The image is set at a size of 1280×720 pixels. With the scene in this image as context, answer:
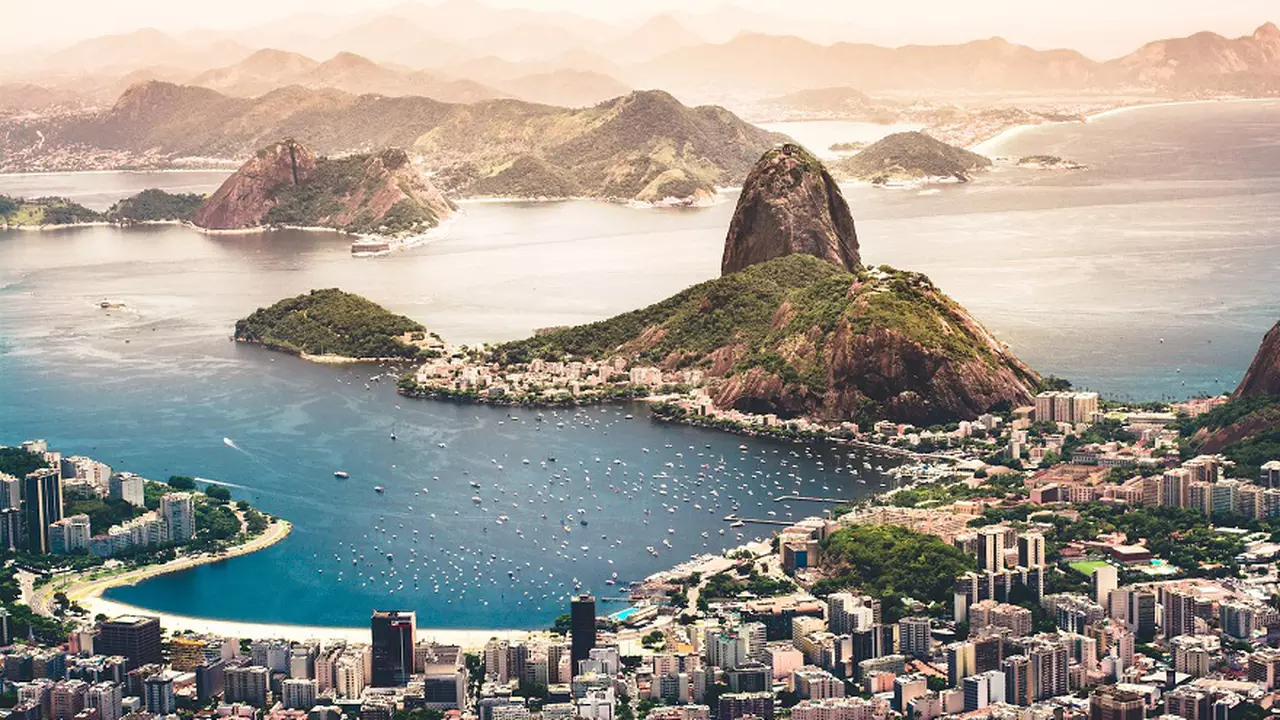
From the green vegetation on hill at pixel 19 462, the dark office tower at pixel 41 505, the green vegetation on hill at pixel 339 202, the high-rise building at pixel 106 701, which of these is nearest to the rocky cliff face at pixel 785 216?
the green vegetation on hill at pixel 19 462

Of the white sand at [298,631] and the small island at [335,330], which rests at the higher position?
the small island at [335,330]

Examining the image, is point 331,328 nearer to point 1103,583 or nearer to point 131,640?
point 131,640

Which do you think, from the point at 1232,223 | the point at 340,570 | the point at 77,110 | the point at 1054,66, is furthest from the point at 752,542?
the point at 1054,66

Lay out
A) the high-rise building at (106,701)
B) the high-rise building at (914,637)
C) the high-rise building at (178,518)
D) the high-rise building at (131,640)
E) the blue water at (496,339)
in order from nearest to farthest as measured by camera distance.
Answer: the high-rise building at (106,701) → the high-rise building at (914,637) → the high-rise building at (131,640) → the blue water at (496,339) → the high-rise building at (178,518)

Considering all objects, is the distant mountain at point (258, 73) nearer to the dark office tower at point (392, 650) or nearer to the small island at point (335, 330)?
the small island at point (335, 330)

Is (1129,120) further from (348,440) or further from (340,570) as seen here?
(340,570)

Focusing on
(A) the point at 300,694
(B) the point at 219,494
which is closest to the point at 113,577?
(B) the point at 219,494
